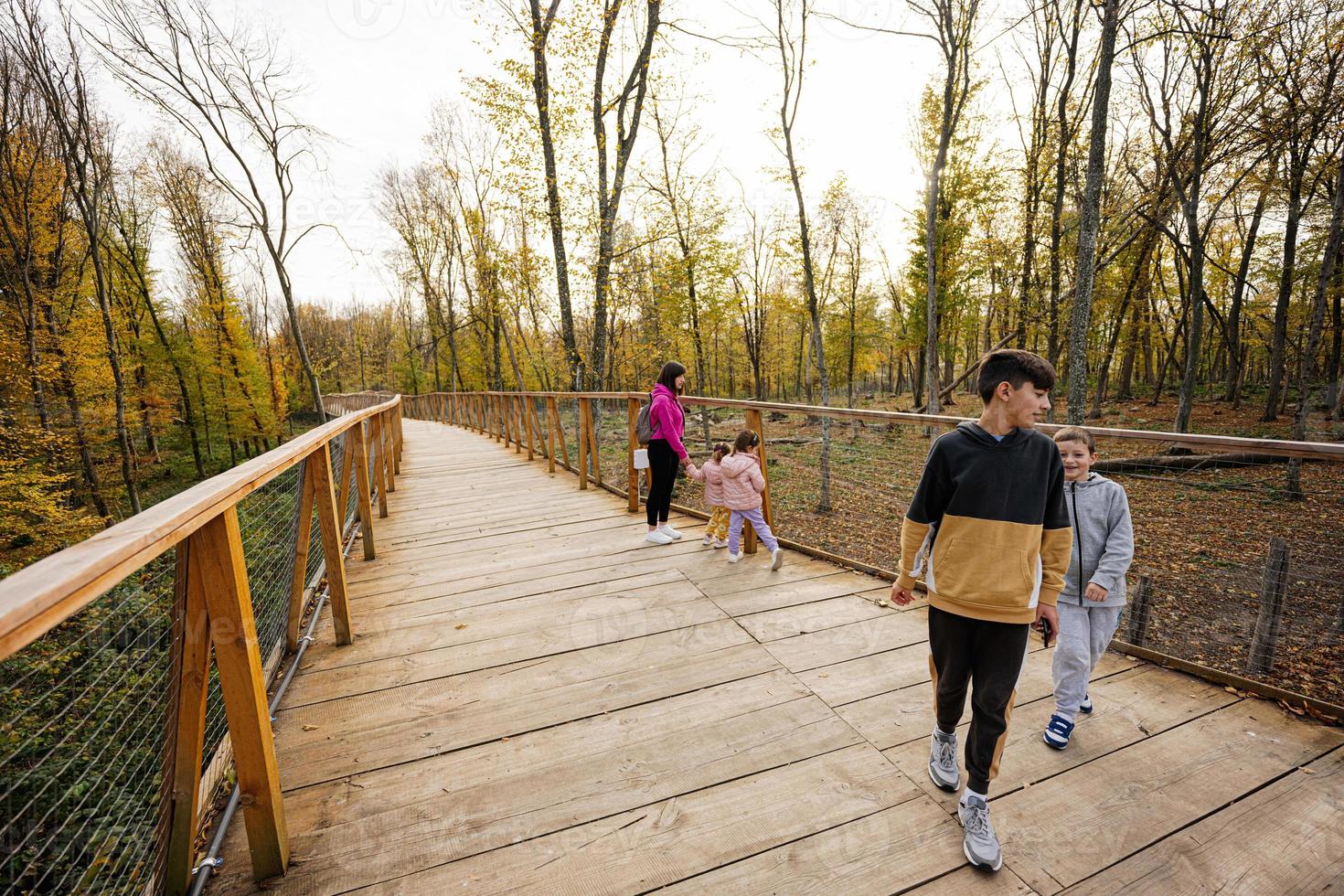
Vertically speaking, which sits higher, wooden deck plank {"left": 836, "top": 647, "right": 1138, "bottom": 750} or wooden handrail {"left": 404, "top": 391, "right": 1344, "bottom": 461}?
wooden handrail {"left": 404, "top": 391, "right": 1344, "bottom": 461}

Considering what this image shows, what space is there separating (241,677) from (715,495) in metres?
3.04

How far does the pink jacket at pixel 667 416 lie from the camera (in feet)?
14.8

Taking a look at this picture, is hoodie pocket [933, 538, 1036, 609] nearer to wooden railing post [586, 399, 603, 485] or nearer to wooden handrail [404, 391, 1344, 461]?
wooden handrail [404, 391, 1344, 461]

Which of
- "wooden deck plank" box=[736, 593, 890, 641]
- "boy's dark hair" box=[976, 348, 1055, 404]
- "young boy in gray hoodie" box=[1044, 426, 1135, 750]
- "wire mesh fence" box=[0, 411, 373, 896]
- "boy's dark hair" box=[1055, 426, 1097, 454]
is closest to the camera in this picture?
"wire mesh fence" box=[0, 411, 373, 896]

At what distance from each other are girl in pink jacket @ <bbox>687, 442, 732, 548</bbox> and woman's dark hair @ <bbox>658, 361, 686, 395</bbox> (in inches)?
24.7

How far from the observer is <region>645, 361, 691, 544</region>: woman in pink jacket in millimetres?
4508

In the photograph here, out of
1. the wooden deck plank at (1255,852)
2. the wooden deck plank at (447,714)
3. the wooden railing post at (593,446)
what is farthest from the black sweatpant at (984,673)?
the wooden railing post at (593,446)

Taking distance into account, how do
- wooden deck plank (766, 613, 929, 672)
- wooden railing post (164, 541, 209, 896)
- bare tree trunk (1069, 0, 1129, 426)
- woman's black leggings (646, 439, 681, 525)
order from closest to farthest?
1. wooden railing post (164, 541, 209, 896)
2. wooden deck plank (766, 613, 929, 672)
3. woman's black leggings (646, 439, 681, 525)
4. bare tree trunk (1069, 0, 1129, 426)

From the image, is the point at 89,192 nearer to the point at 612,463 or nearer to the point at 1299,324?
the point at 612,463

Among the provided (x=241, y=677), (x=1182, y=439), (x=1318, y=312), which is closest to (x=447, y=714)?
(x=241, y=677)

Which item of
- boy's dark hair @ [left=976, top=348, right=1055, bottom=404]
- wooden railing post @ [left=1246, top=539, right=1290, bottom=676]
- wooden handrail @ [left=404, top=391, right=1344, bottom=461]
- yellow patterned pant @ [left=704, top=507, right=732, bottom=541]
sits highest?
boy's dark hair @ [left=976, top=348, right=1055, bottom=404]

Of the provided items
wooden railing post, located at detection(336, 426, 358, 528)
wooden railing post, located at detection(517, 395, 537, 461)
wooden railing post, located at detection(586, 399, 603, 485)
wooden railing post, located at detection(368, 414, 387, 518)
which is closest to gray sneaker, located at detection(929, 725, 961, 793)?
wooden railing post, located at detection(336, 426, 358, 528)

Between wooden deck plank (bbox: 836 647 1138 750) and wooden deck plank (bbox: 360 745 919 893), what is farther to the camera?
wooden deck plank (bbox: 836 647 1138 750)

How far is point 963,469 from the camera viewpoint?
5.96 feet
